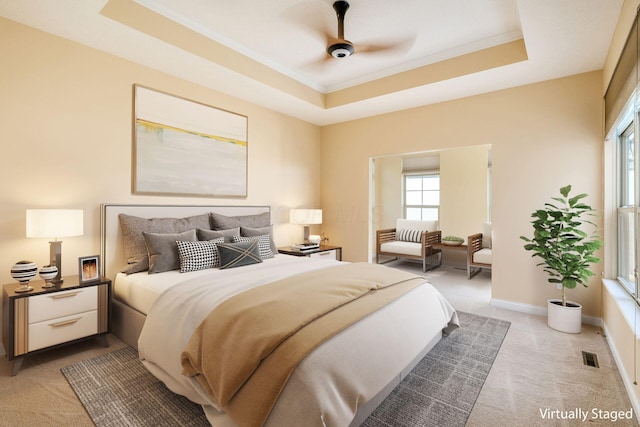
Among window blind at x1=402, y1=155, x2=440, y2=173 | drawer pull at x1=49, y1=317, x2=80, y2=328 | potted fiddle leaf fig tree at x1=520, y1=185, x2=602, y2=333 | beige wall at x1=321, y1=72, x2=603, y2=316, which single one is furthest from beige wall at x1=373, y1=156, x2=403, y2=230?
drawer pull at x1=49, y1=317, x2=80, y2=328

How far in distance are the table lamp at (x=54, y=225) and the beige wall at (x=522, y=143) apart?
12.4ft

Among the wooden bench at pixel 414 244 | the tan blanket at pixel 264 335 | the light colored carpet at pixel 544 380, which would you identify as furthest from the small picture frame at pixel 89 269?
→ the wooden bench at pixel 414 244

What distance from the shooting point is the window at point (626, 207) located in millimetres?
2625

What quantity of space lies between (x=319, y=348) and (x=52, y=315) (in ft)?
7.17

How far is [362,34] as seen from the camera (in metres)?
3.10

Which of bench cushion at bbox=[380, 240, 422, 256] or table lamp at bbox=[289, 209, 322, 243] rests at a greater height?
table lamp at bbox=[289, 209, 322, 243]

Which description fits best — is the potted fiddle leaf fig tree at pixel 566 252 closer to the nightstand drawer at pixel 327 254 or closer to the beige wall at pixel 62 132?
the nightstand drawer at pixel 327 254

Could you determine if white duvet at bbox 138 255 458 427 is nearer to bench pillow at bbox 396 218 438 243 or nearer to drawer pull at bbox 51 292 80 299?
drawer pull at bbox 51 292 80 299

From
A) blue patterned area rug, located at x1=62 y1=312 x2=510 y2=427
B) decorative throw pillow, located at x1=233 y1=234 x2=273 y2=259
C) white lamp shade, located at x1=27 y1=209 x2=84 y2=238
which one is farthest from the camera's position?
decorative throw pillow, located at x1=233 y1=234 x2=273 y2=259

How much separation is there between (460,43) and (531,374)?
122 inches

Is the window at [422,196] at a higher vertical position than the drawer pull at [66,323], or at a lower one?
higher

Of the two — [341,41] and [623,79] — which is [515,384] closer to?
[623,79]

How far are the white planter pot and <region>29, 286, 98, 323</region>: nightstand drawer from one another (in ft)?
13.7

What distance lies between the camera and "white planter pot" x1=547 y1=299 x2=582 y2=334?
117 inches
